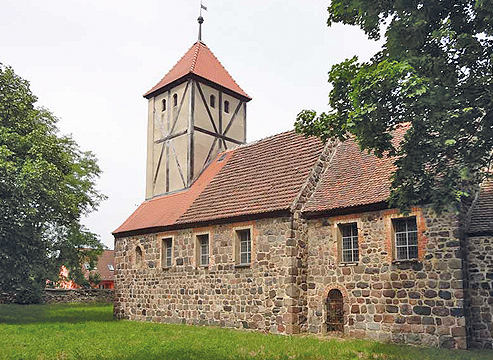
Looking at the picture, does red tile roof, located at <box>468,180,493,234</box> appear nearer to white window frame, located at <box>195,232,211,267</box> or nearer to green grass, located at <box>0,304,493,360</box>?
green grass, located at <box>0,304,493,360</box>

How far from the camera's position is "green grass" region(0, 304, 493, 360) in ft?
36.3

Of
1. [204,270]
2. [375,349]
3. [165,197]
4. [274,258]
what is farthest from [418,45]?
[165,197]

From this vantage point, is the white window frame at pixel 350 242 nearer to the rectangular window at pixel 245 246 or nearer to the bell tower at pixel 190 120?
the rectangular window at pixel 245 246

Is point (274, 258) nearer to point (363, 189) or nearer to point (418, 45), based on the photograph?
point (363, 189)

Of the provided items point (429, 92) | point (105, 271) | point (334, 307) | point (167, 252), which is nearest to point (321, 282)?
point (334, 307)

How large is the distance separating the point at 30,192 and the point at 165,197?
22.7ft

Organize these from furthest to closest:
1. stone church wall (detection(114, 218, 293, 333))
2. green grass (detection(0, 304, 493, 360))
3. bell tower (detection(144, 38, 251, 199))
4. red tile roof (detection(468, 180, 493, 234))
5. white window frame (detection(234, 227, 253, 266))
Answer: bell tower (detection(144, 38, 251, 199)) < white window frame (detection(234, 227, 253, 266)) < stone church wall (detection(114, 218, 293, 333)) < red tile roof (detection(468, 180, 493, 234)) < green grass (detection(0, 304, 493, 360))

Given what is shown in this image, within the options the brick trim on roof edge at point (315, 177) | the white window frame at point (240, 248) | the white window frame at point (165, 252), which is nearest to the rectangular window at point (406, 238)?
the brick trim on roof edge at point (315, 177)

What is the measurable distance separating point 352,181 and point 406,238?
2.74 m

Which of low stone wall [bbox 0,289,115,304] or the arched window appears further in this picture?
low stone wall [bbox 0,289,115,304]

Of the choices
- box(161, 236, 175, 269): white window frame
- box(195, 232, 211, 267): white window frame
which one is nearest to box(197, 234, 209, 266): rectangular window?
box(195, 232, 211, 267): white window frame

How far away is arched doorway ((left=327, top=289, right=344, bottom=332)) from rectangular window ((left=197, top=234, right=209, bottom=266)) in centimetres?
526

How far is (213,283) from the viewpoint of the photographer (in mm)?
17578

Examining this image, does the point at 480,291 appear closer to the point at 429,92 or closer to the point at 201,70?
→ the point at 429,92
